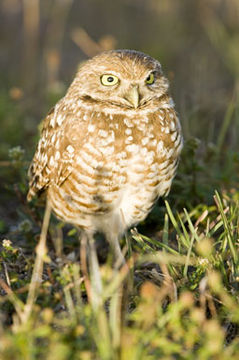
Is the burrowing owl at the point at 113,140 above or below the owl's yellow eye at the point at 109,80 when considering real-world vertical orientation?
below

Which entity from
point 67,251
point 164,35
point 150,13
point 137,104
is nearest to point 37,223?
point 67,251

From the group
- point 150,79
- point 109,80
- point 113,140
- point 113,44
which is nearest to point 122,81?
point 109,80

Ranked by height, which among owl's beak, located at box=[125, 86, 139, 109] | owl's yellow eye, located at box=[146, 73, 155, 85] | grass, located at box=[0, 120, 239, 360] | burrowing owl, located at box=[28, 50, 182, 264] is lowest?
grass, located at box=[0, 120, 239, 360]

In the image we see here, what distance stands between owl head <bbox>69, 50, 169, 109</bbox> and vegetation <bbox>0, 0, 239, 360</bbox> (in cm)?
58

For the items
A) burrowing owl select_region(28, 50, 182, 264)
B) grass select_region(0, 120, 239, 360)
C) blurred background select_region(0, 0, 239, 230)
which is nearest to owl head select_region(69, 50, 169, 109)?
burrowing owl select_region(28, 50, 182, 264)

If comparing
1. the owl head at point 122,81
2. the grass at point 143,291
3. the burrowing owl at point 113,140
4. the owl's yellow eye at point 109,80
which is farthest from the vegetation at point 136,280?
the owl's yellow eye at point 109,80

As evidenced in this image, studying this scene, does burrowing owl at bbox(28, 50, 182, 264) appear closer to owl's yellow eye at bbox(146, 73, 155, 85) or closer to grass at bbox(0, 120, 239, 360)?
owl's yellow eye at bbox(146, 73, 155, 85)

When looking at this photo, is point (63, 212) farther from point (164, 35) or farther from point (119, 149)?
point (164, 35)

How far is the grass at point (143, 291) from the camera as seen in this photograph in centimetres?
169

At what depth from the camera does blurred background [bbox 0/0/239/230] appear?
4.61 m

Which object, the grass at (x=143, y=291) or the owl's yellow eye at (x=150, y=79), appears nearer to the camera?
the grass at (x=143, y=291)

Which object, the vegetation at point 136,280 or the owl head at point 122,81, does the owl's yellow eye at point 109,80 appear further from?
the vegetation at point 136,280

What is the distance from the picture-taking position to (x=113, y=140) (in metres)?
2.48

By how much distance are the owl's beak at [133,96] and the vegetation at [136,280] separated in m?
0.59
